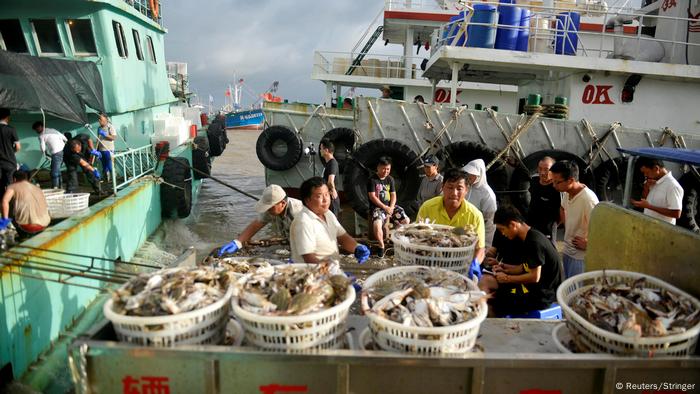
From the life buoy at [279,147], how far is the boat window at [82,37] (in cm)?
436

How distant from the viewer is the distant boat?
4600 cm

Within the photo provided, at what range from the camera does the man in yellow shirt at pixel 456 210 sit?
13.7ft

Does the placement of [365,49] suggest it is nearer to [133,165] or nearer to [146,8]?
[146,8]

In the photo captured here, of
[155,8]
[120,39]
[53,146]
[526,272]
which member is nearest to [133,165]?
[53,146]

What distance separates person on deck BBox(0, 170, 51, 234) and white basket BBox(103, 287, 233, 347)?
12.4 ft

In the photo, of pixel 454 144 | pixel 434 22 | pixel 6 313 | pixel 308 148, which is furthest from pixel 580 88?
pixel 6 313

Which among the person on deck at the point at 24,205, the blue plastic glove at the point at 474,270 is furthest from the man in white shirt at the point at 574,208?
the person on deck at the point at 24,205

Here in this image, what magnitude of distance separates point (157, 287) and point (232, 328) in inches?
19.9

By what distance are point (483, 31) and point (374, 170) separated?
4335 mm

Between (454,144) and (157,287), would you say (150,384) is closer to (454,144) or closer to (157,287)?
(157,287)

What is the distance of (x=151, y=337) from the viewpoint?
2229 millimetres

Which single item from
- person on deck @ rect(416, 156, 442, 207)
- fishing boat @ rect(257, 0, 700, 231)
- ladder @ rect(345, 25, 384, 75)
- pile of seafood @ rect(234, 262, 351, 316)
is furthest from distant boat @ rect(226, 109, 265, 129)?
pile of seafood @ rect(234, 262, 351, 316)

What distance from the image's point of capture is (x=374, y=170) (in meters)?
9.20

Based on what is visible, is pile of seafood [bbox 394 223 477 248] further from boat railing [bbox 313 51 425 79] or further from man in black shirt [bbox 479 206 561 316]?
boat railing [bbox 313 51 425 79]
